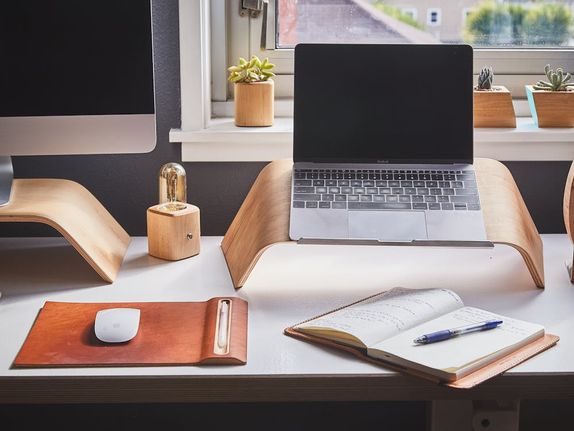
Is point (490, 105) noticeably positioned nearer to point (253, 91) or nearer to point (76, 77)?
point (253, 91)

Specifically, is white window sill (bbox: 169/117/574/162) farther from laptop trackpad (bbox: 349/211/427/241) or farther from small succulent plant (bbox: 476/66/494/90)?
laptop trackpad (bbox: 349/211/427/241)

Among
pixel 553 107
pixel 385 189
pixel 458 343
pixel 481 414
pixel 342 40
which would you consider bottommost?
pixel 481 414

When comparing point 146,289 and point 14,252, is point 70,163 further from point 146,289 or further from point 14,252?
point 146,289

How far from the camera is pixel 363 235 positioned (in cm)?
122

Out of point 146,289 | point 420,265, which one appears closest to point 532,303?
point 420,265

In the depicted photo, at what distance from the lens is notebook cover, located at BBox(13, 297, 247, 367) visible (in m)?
0.97

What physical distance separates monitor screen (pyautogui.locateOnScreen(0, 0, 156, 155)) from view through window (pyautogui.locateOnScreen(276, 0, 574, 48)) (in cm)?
47

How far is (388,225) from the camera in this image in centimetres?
123

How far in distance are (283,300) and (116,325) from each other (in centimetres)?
27

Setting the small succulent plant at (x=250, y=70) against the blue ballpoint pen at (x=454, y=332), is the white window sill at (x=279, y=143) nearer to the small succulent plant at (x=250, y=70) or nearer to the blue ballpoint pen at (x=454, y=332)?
the small succulent plant at (x=250, y=70)

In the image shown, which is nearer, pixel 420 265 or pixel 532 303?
pixel 532 303

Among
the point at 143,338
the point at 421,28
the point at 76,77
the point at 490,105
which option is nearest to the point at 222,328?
the point at 143,338

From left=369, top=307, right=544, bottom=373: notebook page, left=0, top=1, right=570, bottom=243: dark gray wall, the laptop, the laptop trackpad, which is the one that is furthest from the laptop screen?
left=369, top=307, right=544, bottom=373: notebook page

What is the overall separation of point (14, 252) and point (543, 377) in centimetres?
91
